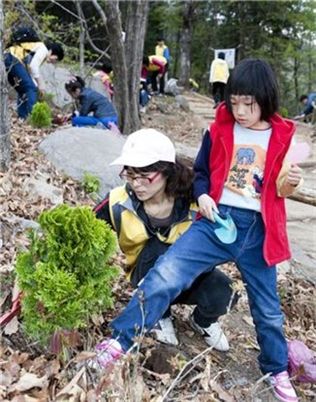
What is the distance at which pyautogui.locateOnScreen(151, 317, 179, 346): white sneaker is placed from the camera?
2996mm

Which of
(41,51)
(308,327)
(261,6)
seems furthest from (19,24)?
(261,6)

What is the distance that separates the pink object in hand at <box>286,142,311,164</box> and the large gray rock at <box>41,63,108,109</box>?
318 inches

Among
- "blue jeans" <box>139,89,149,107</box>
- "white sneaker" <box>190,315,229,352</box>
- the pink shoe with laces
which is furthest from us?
"blue jeans" <box>139,89,149,107</box>

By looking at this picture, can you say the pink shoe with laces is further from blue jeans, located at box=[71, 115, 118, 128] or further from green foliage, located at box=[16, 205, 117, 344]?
blue jeans, located at box=[71, 115, 118, 128]

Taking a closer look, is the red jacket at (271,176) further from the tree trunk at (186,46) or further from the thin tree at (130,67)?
the tree trunk at (186,46)

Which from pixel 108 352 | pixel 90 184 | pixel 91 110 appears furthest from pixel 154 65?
pixel 108 352

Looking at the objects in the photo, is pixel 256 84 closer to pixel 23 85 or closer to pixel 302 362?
pixel 302 362

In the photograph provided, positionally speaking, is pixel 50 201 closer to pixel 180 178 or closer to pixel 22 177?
pixel 22 177

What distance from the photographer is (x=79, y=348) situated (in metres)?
2.54

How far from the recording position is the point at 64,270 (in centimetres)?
226

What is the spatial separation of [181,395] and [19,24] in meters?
8.66

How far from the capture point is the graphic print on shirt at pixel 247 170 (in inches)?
107

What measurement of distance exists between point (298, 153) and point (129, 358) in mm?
1176

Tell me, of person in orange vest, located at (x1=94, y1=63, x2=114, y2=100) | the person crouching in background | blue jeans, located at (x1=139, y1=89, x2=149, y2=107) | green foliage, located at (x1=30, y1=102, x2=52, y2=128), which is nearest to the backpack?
the person crouching in background
